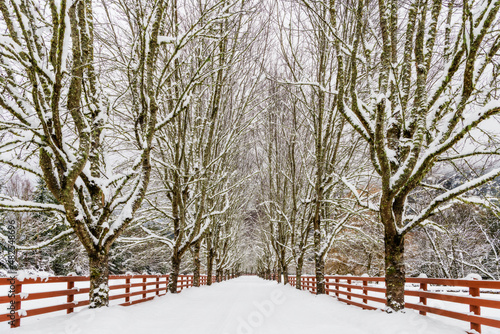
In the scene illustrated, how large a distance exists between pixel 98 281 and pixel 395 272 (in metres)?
5.37

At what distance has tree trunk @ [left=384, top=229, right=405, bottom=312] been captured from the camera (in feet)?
16.6

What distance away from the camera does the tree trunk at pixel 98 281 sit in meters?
5.67

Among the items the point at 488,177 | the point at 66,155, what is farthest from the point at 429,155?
the point at 66,155

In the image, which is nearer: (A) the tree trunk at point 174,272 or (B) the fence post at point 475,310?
(B) the fence post at point 475,310

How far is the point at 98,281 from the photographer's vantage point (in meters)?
5.75

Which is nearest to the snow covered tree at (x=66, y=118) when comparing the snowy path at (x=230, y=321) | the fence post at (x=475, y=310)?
the snowy path at (x=230, y=321)

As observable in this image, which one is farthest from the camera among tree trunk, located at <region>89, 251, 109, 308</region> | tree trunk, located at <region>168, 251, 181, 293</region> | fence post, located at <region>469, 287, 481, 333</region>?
tree trunk, located at <region>168, 251, 181, 293</region>

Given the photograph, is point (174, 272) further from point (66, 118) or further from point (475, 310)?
point (475, 310)

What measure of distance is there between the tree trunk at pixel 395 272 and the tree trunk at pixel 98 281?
5.15 meters

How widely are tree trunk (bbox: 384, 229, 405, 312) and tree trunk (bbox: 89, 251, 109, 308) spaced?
203 inches

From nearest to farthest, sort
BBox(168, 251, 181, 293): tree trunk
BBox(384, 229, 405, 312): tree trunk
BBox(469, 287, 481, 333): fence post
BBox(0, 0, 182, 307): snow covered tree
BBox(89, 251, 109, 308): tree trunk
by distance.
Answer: BBox(469, 287, 481, 333): fence post
BBox(0, 0, 182, 307): snow covered tree
BBox(384, 229, 405, 312): tree trunk
BBox(89, 251, 109, 308): tree trunk
BBox(168, 251, 181, 293): tree trunk

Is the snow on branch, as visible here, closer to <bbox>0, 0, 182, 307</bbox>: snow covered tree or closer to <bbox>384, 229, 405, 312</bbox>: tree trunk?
<bbox>384, 229, 405, 312</bbox>: tree trunk

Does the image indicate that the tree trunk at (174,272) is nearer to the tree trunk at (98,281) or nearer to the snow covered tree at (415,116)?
the tree trunk at (98,281)

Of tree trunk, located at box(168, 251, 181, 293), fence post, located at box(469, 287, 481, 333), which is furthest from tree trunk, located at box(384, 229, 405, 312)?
tree trunk, located at box(168, 251, 181, 293)
